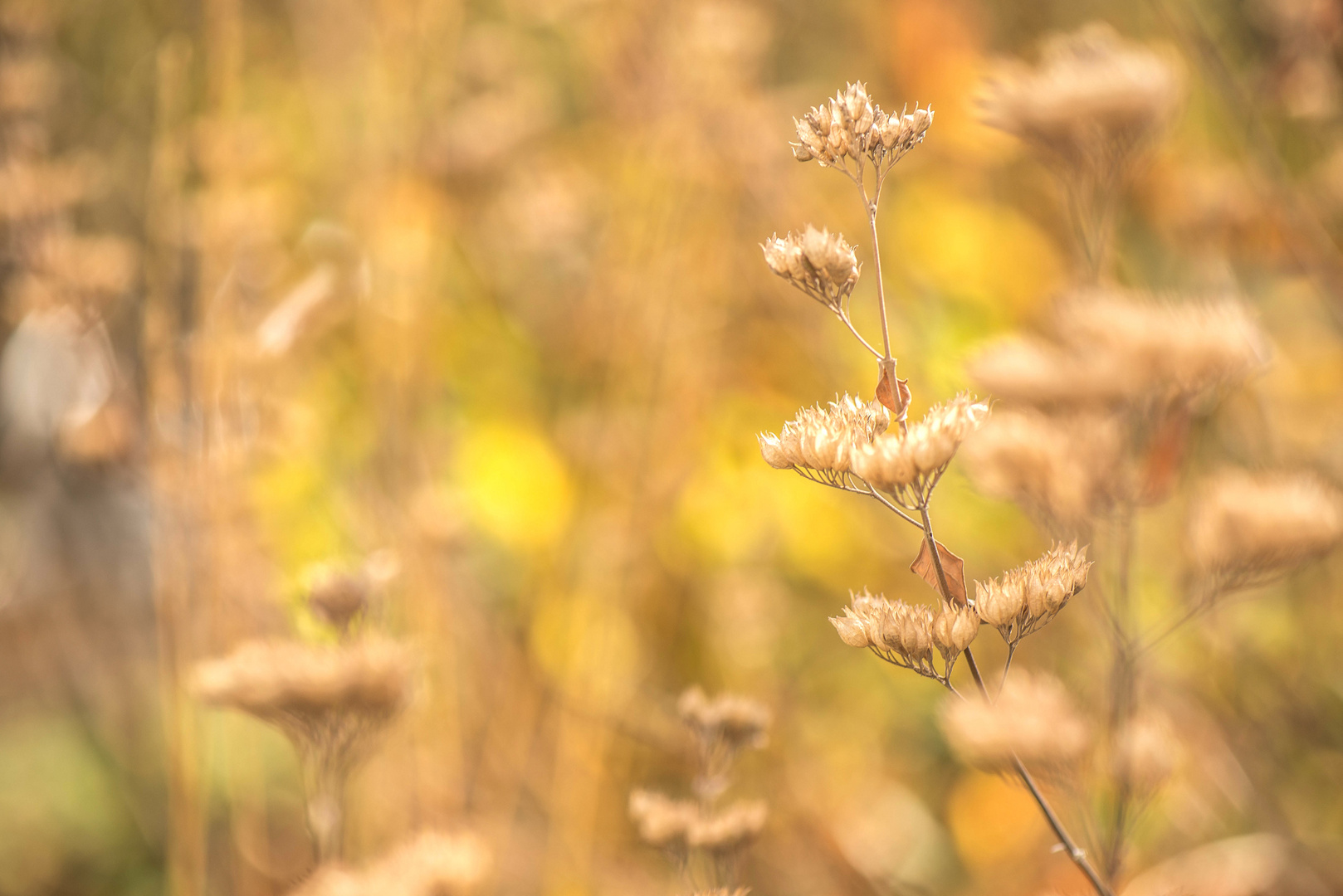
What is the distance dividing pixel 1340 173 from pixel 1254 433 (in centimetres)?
22

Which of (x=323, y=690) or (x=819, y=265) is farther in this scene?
(x=323, y=690)

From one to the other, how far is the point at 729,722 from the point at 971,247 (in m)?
0.96

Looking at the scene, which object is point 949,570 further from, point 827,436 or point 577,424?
point 577,424

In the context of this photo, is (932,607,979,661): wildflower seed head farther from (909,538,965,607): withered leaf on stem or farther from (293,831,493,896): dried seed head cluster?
(293,831,493,896): dried seed head cluster

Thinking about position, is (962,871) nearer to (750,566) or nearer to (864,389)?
(750,566)

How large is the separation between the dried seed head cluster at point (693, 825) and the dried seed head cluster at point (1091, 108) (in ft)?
0.90

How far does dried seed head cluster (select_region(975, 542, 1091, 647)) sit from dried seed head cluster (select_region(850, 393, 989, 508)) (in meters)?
A: 0.04

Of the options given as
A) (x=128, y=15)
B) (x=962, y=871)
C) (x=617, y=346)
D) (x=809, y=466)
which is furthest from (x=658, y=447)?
(x=128, y=15)

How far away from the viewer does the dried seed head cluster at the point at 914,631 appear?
0.27 meters

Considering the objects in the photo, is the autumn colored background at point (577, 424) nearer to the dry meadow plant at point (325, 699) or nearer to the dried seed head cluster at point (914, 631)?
the dry meadow plant at point (325, 699)

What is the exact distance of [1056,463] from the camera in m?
0.29

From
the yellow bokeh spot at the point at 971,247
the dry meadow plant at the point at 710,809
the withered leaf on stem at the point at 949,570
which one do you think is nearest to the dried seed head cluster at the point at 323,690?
the dry meadow plant at the point at 710,809

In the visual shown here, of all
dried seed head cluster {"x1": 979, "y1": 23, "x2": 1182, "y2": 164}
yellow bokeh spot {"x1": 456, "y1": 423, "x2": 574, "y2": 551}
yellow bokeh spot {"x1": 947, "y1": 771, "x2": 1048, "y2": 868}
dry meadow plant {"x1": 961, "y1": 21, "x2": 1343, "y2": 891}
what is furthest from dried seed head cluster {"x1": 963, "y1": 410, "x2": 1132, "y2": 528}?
yellow bokeh spot {"x1": 456, "y1": 423, "x2": 574, "y2": 551}

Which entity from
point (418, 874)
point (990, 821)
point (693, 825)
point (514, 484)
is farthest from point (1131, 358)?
point (514, 484)
